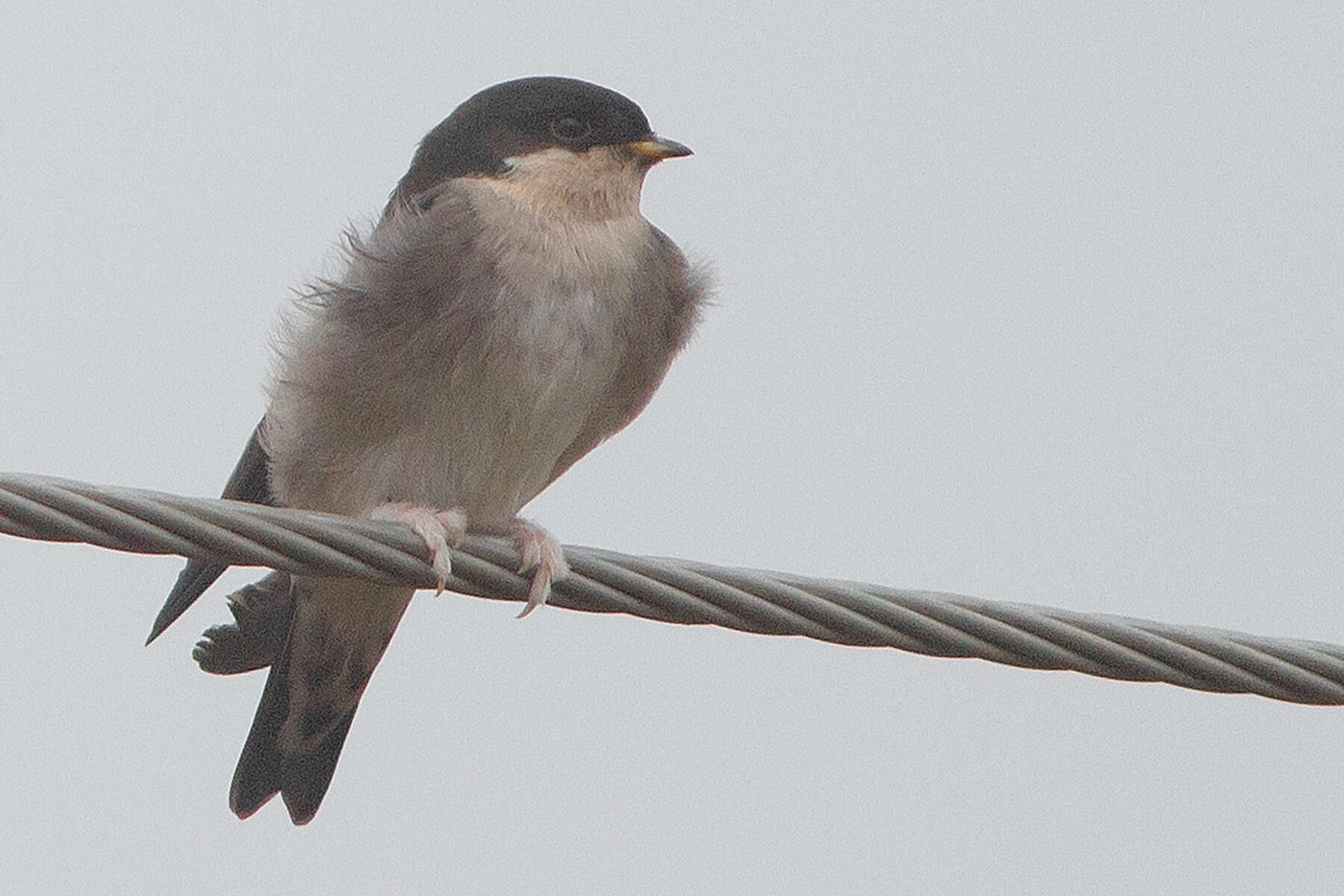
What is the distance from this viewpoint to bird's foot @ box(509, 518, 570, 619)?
14.2 ft

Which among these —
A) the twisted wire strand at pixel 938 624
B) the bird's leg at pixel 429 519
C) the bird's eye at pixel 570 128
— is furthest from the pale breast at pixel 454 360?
the twisted wire strand at pixel 938 624

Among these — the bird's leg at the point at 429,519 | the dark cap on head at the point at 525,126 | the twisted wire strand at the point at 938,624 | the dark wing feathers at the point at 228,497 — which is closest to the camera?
the twisted wire strand at the point at 938,624

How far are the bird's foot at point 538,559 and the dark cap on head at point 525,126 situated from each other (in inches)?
52.4

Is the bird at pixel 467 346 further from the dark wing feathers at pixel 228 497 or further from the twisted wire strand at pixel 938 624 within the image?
the twisted wire strand at pixel 938 624

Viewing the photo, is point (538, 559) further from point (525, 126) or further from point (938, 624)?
point (525, 126)

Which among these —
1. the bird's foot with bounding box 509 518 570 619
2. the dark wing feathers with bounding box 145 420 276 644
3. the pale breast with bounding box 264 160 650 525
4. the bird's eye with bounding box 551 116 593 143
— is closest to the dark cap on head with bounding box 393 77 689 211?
the bird's eye with bounding box 551 116 593 143

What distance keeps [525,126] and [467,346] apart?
1.03 meters

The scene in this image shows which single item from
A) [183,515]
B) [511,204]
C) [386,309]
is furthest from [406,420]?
[183,515]

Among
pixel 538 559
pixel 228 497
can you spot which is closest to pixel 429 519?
pixel 538 559

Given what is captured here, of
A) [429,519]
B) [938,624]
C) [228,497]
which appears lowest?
[938,624]

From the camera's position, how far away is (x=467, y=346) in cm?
580

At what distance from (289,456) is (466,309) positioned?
743mm

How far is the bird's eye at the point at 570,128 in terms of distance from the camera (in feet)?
21.6

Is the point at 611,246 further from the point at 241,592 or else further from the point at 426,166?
the point at 241,592
